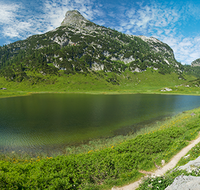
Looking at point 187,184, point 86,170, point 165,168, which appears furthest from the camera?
point 165,168

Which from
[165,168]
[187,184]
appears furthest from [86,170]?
[165,168]

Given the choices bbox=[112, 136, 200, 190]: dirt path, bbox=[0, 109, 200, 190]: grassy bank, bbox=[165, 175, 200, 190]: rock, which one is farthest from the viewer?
bbox=[112, 136, 200, 190]: dirt path

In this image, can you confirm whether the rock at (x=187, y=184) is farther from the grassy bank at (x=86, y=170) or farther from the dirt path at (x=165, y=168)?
the grassy bank at (x=86, y=170)

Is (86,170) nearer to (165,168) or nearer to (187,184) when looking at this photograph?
(187,184)

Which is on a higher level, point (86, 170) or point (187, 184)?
point (187, 184)

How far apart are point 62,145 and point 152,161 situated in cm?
1626

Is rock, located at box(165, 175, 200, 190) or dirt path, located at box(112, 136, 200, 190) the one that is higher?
rock, located at box(165, 175, 200, 190)

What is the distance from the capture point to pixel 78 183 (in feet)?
32.8

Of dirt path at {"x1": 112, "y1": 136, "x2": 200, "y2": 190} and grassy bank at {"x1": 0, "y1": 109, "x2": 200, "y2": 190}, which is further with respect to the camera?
dirt path at {"x1": 112, "y1": 136, "x2": 200, "y2": 190}

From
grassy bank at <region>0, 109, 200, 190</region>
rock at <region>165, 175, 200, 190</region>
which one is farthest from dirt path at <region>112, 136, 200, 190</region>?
rock at <region>165, 175, 200, 190</region>

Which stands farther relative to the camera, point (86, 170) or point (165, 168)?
point (165, 168)

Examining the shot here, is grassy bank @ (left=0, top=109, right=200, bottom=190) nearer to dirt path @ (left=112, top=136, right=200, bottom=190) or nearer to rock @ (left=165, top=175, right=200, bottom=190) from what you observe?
dirt path @ (left=112, top=136, right=200, bottom=190)

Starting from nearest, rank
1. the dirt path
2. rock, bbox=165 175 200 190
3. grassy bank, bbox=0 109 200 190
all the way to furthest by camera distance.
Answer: rock, bbox=165 175 200 190
grassy bank, bbox=0 109 200 190
the dirt path

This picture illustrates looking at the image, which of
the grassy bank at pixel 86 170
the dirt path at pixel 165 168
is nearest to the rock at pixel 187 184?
the dirt path at pixel 165 168
